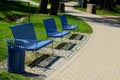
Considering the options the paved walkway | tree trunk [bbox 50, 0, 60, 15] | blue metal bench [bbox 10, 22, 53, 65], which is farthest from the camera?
tree trunk [bbox 50, 0, 60, 15]

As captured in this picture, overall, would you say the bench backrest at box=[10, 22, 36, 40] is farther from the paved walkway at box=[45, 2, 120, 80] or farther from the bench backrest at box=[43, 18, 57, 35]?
the bench backrest at box=[43, 18, 57, 35]

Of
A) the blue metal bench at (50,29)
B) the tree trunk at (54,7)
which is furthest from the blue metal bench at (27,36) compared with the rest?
the tree trunk at (54,7)

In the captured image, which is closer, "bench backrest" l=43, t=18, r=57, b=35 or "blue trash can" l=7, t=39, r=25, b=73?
"blue trash can" l=7, t=39, r=25, b=73

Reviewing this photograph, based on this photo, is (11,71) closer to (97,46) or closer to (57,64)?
(57,64)

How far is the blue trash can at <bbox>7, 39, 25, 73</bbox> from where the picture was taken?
9134 mm

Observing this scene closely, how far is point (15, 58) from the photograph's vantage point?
9.16m

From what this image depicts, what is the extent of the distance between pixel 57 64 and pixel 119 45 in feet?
17.3

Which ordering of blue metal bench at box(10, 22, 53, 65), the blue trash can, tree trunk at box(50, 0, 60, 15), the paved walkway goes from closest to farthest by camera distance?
the blue trash can < the paved walkway < blue metal bench at box(10, 22, 53, 65) < tree trunk at box(50, 0, 60, 15)

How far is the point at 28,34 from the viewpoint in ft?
36.8

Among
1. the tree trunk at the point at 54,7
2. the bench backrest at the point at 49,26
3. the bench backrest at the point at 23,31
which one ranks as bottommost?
the tree trunk at the point at 54,7

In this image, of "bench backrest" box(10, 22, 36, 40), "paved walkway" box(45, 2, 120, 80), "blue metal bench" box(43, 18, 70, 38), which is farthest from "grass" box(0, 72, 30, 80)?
"blue metal bench" box(43, 18, 70, 38)

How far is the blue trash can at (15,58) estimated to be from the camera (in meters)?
9.13

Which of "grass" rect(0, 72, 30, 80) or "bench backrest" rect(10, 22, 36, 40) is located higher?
"bench backrest" rect(10, 22, 36, 40)

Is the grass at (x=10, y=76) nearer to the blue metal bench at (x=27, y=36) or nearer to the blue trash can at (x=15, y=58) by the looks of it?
the blue trash can at (x=15, y=58)
